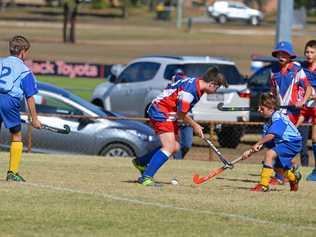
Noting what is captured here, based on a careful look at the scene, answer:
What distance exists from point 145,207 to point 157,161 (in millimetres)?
1965

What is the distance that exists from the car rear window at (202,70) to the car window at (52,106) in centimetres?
575

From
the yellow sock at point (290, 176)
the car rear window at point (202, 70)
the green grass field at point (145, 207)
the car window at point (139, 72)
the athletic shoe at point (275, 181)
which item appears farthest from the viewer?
the car window at point (139, 72)

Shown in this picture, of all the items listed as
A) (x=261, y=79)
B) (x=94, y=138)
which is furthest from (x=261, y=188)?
(x=261, y=79)

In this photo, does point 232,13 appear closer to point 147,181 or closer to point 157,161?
point 147,181

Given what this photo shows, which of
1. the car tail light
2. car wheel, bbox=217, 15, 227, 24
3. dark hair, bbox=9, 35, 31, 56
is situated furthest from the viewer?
car wheel, bbox=217, 15, 227, 24

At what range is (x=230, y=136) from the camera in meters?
24.4

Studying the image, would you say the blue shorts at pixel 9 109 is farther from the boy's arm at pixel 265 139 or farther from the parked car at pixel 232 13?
the parked car at pixel 232 13

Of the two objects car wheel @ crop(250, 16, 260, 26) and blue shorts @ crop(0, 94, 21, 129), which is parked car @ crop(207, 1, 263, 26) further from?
blue shorts @ crop(0, 94, 21, 129)

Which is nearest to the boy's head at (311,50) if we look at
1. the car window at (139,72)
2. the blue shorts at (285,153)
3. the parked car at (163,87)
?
the blue shorts at (285,153)

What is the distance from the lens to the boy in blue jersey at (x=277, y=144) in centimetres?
1359

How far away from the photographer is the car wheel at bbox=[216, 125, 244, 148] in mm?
24203

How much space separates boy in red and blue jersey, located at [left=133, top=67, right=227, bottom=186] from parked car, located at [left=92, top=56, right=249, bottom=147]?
33.7 ft

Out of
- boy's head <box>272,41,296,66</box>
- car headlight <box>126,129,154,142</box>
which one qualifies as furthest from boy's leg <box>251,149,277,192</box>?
car headlight <box>126,129,154,142</box>

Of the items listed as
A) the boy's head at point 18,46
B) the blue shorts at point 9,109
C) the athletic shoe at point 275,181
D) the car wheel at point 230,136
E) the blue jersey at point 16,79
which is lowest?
the car wheel at point 230,136
